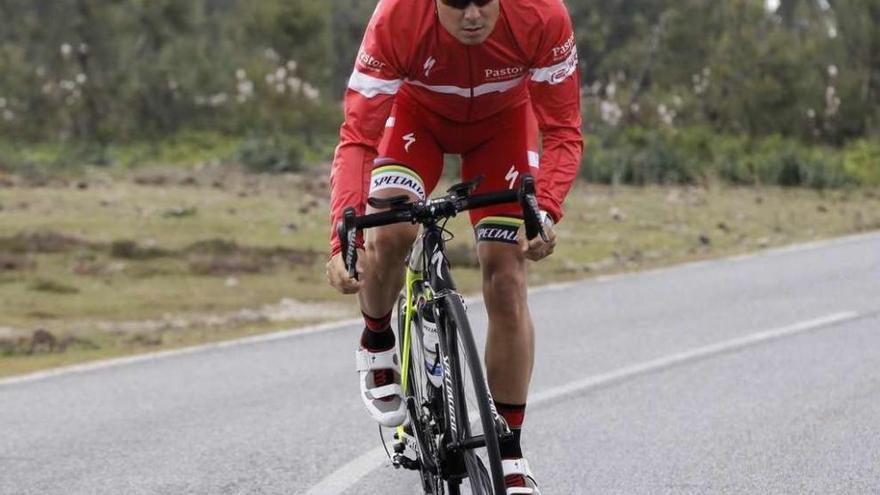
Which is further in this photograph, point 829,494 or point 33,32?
point 33,32

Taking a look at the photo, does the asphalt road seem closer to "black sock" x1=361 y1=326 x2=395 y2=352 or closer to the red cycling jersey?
"black sock" x1=361 y1=326 x2=395 y2=352

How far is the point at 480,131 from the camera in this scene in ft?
18.0

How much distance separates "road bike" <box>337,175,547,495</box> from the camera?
4.57 m

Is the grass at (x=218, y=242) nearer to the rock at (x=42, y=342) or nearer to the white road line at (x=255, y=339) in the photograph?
the rock at (x=42, y=342)

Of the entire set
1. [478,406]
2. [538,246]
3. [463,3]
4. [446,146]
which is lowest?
[478,406]

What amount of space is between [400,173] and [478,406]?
4.06 ft

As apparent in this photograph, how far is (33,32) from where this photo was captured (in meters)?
40.5

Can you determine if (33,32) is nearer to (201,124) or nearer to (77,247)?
(201,124)

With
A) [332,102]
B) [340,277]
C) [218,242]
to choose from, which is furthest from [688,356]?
[332,102]

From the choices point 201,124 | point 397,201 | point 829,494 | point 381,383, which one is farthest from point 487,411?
point 201,124

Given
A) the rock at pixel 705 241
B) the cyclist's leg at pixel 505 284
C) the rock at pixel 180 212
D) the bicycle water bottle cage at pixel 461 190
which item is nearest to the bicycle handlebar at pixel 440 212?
the bicycle water bottle cage at pixel 461 190

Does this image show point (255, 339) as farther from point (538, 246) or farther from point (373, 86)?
point (538, 246)

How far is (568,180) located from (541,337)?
5.86 metres

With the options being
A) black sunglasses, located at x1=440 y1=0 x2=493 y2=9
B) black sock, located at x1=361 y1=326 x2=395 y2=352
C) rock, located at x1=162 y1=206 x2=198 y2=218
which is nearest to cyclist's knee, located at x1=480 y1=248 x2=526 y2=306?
black sock, located at x1=361 y1=326 x2=395 y2=352
